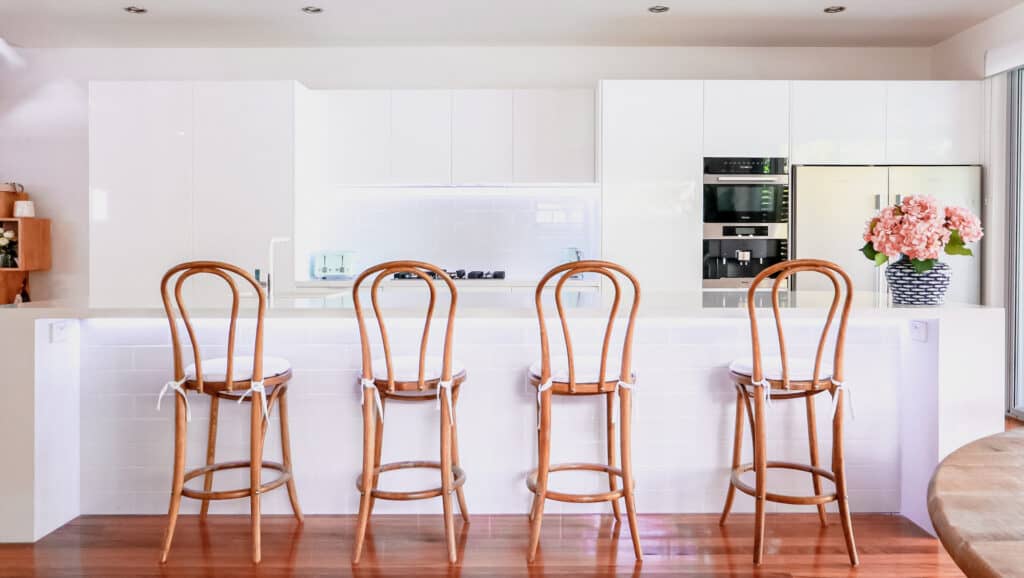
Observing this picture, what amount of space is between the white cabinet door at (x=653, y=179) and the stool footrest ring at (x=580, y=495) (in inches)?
85.1

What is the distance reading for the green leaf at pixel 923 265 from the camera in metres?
3.01

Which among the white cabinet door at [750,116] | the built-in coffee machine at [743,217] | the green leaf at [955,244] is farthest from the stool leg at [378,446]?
the white cabinet door at [750,116]

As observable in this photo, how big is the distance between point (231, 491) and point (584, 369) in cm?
130

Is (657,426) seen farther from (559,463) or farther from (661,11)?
(661,11)

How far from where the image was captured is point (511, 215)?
217 inches

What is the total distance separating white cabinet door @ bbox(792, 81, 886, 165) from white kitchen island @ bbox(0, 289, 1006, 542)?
81.3 inches

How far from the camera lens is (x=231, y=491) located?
2721 millimetres

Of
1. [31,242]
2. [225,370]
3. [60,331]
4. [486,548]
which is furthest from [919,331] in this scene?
[31,242]

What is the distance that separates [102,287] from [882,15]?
5.05 metres

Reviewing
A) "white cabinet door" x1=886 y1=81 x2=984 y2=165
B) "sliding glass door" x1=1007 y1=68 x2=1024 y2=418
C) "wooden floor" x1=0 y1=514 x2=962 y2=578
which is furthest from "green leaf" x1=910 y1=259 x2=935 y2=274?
"sliding glass door" x1=1007 y1=68 x2=1024 y2=418

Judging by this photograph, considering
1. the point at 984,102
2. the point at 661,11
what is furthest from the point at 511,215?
the point at 984,102

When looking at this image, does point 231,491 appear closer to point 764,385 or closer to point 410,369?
point 410,369

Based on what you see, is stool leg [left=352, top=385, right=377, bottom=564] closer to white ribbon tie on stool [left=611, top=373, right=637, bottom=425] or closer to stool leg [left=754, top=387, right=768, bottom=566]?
white ribbon tie on stool [left=611, top=373, right=637, bottom=425]

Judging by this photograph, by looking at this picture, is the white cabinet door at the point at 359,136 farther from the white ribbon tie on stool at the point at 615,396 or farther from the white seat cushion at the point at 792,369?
the white seat cushion at the point at 792,369
